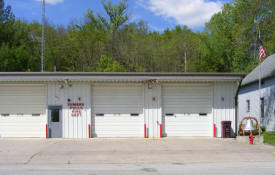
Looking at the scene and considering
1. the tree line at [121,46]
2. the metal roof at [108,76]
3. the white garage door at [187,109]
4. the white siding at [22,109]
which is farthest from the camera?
the tree line at [121,46]

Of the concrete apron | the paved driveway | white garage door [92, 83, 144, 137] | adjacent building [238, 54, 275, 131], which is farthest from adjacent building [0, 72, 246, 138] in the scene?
adjacent building [238, 54, 275, 131]

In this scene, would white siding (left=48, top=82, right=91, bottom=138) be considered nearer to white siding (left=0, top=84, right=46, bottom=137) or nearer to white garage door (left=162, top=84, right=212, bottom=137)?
white siding (left=0, top=84, right=46, bottom=137)

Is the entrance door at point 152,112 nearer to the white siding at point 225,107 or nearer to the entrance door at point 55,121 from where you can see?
the white siding at point 225,107

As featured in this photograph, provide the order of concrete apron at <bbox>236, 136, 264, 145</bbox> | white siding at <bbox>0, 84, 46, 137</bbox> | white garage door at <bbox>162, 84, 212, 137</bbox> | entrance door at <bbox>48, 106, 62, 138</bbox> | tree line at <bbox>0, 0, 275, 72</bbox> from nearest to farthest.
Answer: concrete apron at <bbox>236, 136, 264, 145</bbox>
entrance door at <bbox>48, 106, 62, 138</bbox>
white siding at <bbox>0, 84, 46, 137</bbox>
white garage door at <bbox>162, 84, 212, 137</bbox>
tree line at <bbox>0, 0, 275, 72</bbox>

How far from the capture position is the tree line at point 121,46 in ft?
118

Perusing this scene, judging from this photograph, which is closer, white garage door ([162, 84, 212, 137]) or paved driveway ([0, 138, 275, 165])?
paved driveway ([0, 138, 275, 165])

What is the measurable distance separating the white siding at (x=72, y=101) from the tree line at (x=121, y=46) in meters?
16.3

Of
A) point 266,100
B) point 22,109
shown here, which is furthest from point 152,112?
point 266,100

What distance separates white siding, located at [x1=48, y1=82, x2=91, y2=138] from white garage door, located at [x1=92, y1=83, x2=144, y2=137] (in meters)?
0.51

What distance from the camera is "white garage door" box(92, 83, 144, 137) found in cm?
1734

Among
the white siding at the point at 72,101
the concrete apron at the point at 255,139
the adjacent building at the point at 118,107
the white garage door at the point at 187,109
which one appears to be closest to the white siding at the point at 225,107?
the adjacent building at the point at 118,107

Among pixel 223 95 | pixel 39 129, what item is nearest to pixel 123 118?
pixel 39 129

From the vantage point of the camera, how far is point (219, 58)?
1708 inches

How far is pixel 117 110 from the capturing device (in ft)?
57.5
